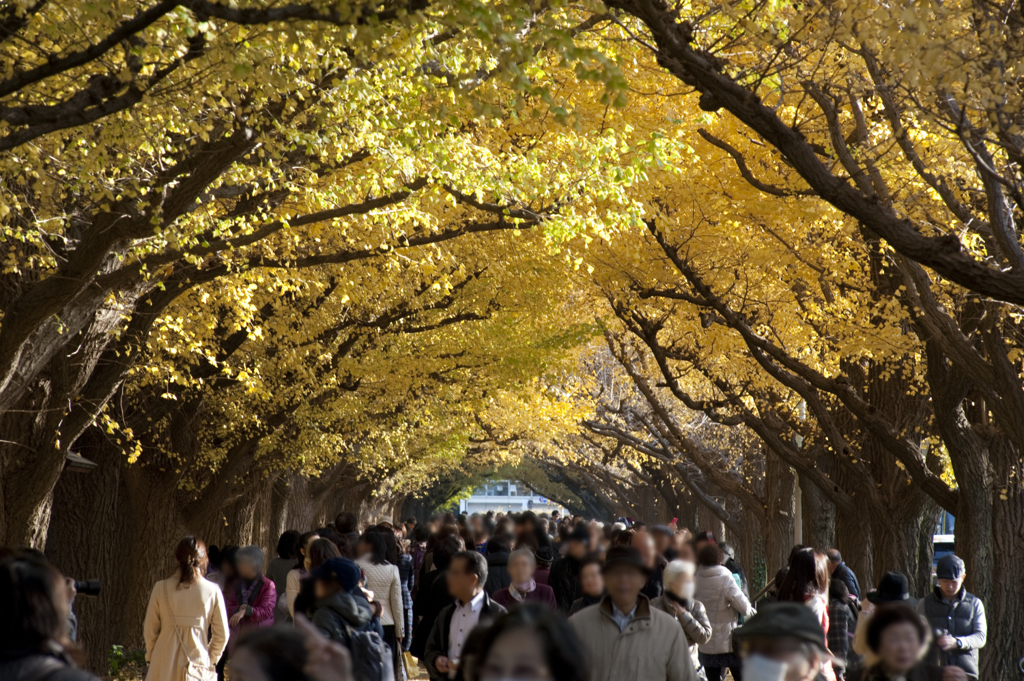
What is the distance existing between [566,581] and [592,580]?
1.97 m

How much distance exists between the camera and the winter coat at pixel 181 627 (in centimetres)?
816

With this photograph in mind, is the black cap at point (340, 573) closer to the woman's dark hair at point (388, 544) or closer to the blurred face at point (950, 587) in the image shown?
the woman's dark hair at point (388, 544)

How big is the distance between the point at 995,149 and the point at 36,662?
30.0 feet

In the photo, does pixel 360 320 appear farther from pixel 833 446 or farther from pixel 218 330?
pixel 833 446

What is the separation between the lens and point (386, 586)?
9.82 meters

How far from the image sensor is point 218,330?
1680 cm

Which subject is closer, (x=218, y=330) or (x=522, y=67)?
(x=522, y=67)

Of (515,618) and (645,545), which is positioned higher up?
(645,545)

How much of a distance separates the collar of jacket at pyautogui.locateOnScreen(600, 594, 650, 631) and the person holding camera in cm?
264

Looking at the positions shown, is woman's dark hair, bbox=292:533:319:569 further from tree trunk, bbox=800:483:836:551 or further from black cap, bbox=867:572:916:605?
tree trunk, bbox=800:483:836:551

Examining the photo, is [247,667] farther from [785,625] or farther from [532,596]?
[532,596]

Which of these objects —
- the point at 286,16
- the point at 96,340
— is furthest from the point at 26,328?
the point at 286,16

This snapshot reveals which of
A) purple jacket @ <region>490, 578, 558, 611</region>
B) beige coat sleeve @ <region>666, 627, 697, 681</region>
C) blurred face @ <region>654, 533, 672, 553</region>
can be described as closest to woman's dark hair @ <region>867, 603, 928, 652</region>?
beige coat sleeve @ <region>666, 627, 697, 681</region>

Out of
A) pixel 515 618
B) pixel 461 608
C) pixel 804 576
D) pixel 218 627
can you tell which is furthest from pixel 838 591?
pixel 515 618
